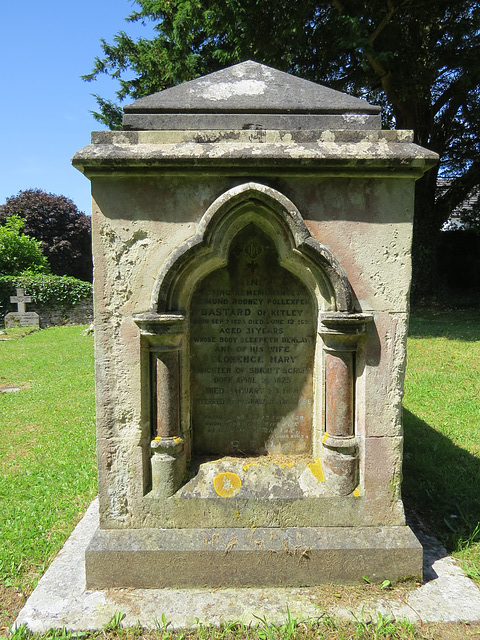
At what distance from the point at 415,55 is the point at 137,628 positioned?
12678 millimetres

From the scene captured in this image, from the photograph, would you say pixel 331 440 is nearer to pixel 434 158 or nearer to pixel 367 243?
pixel 367 243

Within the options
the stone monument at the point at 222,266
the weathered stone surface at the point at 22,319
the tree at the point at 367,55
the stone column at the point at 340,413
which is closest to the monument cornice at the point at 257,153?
the stone monument at the point at 222,266

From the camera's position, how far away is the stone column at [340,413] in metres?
2.48

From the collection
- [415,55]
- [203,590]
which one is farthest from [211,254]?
[415,55]

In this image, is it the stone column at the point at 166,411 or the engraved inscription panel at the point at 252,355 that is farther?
the engraved inscription panel at the point at 252,355

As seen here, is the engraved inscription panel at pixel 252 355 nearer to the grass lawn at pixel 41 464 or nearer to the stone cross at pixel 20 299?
the grass lawn at pixel 41 464

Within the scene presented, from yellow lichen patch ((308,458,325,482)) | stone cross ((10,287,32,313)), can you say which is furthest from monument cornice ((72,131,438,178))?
stone cross ((10,287,32,313))

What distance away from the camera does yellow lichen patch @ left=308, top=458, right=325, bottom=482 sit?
253cm

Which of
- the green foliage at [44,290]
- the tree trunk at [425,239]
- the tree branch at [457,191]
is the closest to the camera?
the tree branch at [457,191]

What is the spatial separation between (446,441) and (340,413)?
2.63 metres

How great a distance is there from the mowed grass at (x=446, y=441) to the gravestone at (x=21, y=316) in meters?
14.6

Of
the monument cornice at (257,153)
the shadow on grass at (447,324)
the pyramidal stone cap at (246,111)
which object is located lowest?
the shadow on grass at (447,324)

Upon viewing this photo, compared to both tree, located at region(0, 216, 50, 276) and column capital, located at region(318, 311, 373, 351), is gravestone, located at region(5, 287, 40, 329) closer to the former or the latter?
tree, located at region(0, 216, 50, 276)

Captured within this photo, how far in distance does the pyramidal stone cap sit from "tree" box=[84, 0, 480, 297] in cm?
782
